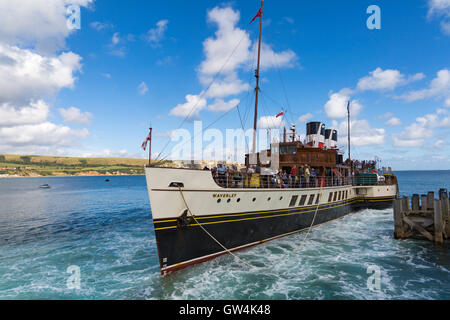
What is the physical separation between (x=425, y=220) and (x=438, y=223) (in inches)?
26.3

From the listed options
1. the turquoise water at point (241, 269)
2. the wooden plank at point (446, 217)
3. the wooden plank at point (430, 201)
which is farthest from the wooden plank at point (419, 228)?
the wooden plank at point (430, 201)

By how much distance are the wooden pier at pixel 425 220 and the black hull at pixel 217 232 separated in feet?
19.8

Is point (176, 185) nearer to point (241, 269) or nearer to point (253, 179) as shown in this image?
point (253, 179)

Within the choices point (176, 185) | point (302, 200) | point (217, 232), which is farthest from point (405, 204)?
point (176, 185)

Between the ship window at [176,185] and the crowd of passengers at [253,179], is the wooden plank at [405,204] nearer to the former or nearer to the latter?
the crowd of passengers at [253,179]

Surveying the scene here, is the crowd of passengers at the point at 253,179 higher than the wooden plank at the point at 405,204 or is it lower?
higher

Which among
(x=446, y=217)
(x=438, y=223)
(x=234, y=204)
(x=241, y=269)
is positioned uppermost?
(x=234, y=204)

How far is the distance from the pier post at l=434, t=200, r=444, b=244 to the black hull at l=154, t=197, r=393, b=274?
7.75m

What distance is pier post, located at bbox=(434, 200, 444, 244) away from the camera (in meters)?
14.9

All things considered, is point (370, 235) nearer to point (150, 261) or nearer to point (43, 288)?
point (150, 261)

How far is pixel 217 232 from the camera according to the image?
12.3 meters

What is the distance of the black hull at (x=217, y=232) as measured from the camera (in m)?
10.7
